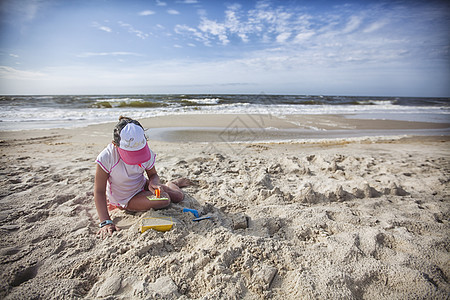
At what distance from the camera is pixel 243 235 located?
6.45ft

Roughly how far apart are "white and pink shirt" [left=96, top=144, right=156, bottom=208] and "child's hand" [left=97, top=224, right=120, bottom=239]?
12.3 inches

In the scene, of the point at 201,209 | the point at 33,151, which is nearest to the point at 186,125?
the point at 33,151

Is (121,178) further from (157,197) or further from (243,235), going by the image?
(243,235)

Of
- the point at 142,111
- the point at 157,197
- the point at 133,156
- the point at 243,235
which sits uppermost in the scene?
the point at 142,111

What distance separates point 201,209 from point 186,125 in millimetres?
6334

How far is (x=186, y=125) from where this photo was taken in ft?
27.7

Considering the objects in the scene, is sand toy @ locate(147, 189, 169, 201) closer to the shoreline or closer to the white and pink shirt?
the white and pink shirt

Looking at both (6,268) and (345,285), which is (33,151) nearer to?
(6,268)

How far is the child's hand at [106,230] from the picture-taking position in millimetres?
1943

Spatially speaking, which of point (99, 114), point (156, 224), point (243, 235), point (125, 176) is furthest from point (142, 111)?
point (243, 235)

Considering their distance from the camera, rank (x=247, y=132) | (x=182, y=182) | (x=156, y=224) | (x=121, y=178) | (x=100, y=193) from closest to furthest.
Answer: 1. (x=156, y=224)
2. (x=100, y=193)
3. (x=121, y=178)
4. (x=182, y=182)
5. (x=247, y=132)

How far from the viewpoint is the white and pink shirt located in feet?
6.82

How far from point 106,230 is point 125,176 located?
533 mm

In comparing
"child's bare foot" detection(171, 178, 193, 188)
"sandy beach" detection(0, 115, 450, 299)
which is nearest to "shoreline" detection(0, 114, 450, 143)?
"sandy beach" detection(0, 115, 450, 299)
